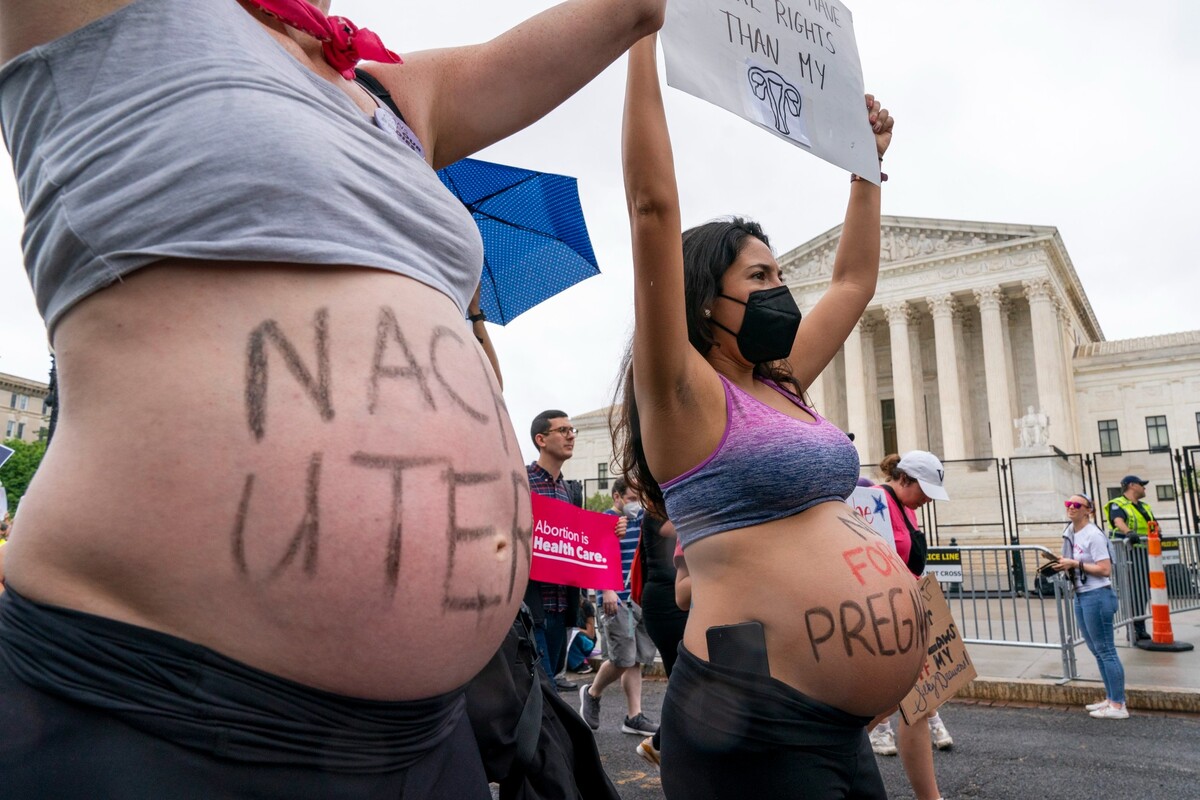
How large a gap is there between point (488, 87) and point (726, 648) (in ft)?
3.96

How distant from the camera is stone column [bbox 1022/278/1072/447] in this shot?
43.3m

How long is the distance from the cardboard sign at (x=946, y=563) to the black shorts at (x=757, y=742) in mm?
7684

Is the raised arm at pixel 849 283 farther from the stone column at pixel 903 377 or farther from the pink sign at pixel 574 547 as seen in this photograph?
the stone column at pixel 903 377

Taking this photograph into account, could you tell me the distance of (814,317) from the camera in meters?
2.67

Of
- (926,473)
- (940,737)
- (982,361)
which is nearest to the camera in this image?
(940,737)

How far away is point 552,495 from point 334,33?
5.49 metres

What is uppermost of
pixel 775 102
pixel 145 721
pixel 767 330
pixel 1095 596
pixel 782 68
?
pixel 782 68

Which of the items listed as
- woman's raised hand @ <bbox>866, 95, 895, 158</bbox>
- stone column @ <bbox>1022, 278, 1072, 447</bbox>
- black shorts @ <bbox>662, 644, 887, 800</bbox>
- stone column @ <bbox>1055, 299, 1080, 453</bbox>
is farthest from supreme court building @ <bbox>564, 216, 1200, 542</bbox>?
black shorts @ <bbox>662, 644, 887, 800</bbox>

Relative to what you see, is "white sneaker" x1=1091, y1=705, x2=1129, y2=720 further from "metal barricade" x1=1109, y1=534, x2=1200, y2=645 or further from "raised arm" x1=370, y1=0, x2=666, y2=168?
"raised arm" x1=370, y1=0, x2=666, y2=168

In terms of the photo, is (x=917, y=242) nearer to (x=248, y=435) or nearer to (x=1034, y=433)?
(x=1034, y=433)

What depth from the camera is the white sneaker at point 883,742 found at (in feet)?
18.5

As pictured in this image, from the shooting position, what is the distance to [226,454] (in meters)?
0.89

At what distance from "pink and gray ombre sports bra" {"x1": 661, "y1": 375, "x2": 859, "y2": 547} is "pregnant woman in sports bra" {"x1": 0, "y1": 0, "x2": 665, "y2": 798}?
0.90 meters

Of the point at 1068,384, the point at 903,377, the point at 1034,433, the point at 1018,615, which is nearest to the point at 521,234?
the point at 1018,615
